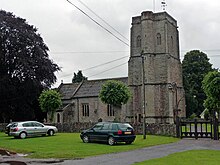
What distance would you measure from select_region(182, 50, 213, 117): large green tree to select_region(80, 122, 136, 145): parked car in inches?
2215

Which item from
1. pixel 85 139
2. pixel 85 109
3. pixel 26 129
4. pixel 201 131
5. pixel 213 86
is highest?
pixel 213 86

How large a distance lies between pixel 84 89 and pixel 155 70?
14.7 meters

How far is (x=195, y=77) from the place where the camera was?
274 feet

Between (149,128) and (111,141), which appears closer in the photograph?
(111,141)

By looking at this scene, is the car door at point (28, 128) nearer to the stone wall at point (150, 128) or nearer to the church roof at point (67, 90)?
the stone wall at point (150, 128)

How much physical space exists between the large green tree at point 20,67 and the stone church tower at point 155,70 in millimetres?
18340

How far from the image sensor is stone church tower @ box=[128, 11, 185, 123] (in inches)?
2489

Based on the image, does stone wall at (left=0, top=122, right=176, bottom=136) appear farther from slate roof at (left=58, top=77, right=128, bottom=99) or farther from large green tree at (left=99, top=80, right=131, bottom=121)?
slate roof at (left=58, top=77, right=128, bottom=99)

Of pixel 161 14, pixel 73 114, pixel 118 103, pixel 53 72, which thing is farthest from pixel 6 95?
pixel 161 14

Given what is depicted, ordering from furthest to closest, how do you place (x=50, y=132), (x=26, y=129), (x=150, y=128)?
(x=150, y=128), (x=50, y=132), (x=26, y=129)

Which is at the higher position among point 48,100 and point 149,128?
point 48,100

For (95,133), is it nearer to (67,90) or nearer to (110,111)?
(110,111)

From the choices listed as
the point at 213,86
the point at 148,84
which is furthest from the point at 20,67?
the point at 213,86

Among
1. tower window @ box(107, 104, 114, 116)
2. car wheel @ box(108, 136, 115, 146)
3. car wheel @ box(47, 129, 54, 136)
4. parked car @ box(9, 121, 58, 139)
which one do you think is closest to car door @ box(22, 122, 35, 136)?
parked car @ box(9, 121, 58, 139)
